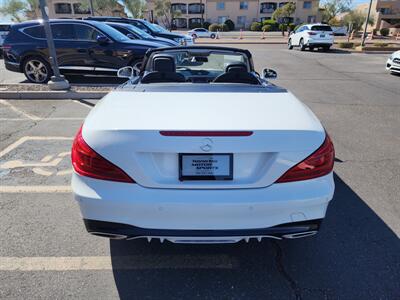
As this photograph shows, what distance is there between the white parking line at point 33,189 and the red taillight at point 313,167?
103 inches

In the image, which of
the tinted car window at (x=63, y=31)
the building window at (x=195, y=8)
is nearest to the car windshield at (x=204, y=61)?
the tinted car window at (x=63, y=31)

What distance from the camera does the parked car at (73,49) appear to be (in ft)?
29.9

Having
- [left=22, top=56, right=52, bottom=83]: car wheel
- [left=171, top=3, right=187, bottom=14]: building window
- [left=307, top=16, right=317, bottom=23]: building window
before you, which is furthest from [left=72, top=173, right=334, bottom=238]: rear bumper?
[left=171, top=3, right=187, bottom=14]: building window

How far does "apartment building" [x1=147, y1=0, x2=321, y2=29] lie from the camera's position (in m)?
75.1

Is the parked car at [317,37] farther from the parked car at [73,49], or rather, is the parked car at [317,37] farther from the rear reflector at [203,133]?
the rear reflector at [203,133]

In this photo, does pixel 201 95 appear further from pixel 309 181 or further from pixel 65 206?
pixel 65 206

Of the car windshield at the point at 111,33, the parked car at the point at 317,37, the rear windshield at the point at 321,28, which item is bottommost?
the parked car at the point at 317,37

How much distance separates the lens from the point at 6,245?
285cm

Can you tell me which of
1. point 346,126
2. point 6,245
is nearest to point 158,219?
point 6,245

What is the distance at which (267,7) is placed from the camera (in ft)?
254

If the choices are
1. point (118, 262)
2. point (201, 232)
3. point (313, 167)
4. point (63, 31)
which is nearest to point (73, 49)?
point (63, 31)

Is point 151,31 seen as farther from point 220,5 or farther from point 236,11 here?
point 236,11

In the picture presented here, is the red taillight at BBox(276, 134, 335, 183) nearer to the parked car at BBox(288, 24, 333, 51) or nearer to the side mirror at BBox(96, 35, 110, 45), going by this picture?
the side mirror at BBox(96, 35, 110, 45)

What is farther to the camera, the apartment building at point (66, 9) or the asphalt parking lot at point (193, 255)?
the apartment building at point (66, 9)
